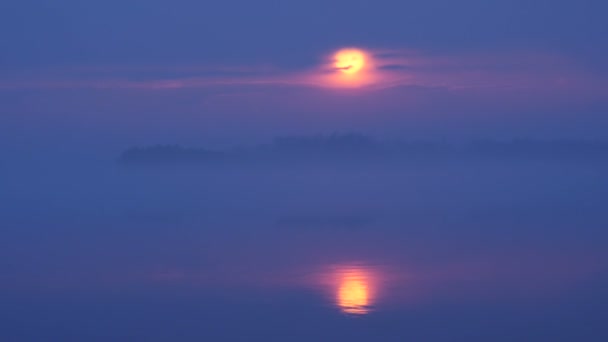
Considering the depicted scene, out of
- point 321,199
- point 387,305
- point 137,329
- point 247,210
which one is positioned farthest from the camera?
point 321,199

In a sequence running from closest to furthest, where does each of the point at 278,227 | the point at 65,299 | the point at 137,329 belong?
1. the point at 137,329
2. the point at 65,299
3. the point at 278,227

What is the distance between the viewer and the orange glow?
648 cm

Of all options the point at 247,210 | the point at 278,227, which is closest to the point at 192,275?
the point at 278,227

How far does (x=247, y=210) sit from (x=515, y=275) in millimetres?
6030

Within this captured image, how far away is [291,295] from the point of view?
6980 mm

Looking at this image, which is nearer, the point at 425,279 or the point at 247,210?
Result: the point at 425,279

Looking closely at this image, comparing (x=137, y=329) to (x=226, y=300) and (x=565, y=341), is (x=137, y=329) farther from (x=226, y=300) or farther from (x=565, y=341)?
(x=565, y=341)

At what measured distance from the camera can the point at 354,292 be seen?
6992 mm

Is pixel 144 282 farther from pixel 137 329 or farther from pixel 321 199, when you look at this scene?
pixel 321 199

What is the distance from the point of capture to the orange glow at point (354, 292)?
648 cm

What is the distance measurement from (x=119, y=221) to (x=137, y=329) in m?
5.92

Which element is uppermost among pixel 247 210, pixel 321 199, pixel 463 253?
pixel 321 199

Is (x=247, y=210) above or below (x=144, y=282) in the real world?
above

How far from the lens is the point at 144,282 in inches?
296
